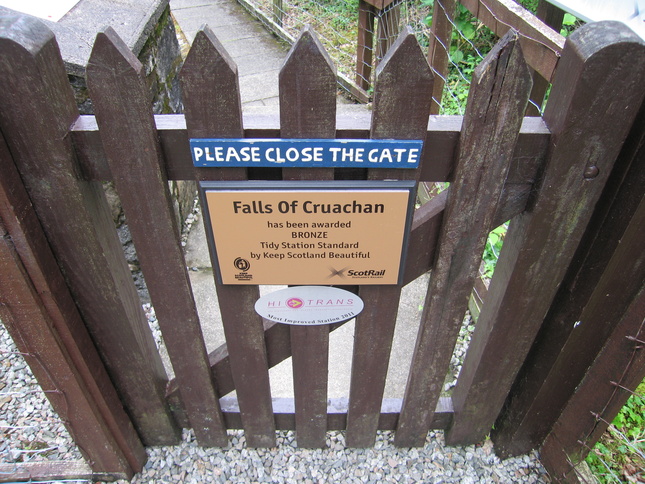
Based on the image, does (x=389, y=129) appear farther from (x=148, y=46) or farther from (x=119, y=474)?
(x=148, y=46)

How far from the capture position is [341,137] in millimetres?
1219

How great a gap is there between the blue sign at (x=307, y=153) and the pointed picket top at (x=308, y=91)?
3cm

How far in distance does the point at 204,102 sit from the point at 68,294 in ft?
2.72

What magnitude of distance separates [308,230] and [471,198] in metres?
0.47

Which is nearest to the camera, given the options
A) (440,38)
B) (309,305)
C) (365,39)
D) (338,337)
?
(309,305)

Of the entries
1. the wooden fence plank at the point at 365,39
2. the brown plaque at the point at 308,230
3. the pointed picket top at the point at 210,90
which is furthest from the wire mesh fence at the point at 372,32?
the pointed picket top at the point at 210,90

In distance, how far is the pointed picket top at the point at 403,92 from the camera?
1082mm

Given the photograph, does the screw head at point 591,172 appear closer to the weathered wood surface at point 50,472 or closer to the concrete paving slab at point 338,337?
the concrete paving slab at point 338,337

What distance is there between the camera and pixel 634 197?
1.32 m

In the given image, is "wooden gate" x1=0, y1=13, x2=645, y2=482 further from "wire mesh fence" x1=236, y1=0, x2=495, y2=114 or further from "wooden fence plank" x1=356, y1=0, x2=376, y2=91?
"wooden fence plank" x1=356, y1=0, x2=376, y2=91

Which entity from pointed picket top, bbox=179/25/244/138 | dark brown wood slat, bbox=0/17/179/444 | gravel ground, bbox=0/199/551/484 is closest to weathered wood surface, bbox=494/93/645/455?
gravel ground, bbox=0/199/551/484

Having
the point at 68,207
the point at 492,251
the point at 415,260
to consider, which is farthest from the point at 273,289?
the point at 68,207

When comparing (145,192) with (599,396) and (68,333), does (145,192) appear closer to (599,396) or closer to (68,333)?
(68,333)

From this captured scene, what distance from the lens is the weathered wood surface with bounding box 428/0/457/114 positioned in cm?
331
